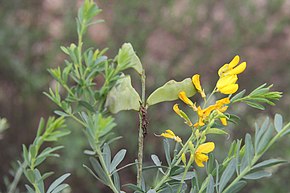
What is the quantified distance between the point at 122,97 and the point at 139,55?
2105 millimetres

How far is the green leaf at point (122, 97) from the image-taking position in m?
0.61

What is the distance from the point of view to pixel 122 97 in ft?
2.04

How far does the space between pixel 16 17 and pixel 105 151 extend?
7.84 ft

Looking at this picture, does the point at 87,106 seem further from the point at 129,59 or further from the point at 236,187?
the point at 236,187

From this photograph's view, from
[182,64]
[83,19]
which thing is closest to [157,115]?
[182,64]

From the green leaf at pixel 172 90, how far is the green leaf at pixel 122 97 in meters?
0.02

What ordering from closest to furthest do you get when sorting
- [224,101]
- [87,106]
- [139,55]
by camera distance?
[224,101], [87,106], [139,55]

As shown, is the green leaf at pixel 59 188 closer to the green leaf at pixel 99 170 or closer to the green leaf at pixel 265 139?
the green leaf at pixel 99 170

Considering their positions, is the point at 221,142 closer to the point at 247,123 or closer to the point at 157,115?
the point at 247,123

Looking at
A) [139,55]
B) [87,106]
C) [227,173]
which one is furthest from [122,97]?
[139,55]

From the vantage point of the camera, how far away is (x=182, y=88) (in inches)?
24.0

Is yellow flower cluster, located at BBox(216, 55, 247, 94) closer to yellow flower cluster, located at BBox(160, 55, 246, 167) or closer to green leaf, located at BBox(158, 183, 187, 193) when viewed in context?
yellow flower cluster, located at BBox(160, 55, 246, 167)

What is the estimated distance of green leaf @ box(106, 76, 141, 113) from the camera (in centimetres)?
61

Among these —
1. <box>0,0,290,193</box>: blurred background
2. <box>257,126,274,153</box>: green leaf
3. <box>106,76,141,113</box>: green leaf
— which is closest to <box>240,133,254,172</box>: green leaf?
<box>257,126,274,153</box>: green leaf
